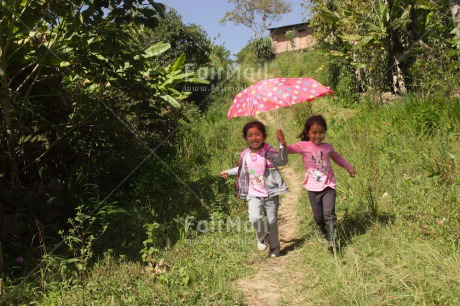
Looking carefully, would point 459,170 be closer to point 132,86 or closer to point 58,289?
point 132,86

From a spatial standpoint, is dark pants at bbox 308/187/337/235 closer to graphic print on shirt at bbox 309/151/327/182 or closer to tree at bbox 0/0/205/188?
graphic print on shirt at bbox 309/151/327/182

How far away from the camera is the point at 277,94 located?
12.3 feet

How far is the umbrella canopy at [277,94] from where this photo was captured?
3.73m

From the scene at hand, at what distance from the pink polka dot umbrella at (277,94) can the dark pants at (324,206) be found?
958 mm

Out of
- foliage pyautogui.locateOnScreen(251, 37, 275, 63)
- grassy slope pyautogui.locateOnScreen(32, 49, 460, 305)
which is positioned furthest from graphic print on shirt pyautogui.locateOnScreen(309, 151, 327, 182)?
foliage pyautogui.locateOnScreen(251, 37, 275, 63)

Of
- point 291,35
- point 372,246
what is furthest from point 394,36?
point 291,35

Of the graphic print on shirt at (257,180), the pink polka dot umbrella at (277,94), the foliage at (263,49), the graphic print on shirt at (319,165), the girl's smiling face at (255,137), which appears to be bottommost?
the graphic print on shirt at (257,180)

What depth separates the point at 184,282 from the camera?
344 centimetres

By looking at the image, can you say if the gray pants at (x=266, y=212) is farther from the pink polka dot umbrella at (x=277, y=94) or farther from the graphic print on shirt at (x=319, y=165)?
the pink polka dot umbrella at (x=277, y=94)

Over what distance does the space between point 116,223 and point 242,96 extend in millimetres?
2446

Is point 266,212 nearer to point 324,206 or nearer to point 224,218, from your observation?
point 324,206

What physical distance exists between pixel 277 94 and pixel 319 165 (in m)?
0.87

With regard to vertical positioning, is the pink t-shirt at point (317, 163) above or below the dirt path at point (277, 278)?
above

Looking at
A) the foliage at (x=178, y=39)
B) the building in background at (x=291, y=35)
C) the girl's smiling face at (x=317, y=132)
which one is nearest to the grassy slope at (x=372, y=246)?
the girl's smiling face at (x=317, y=132)
